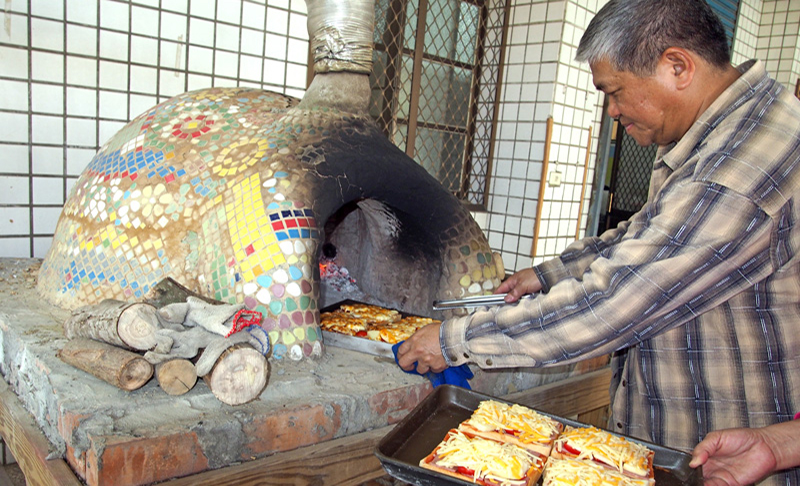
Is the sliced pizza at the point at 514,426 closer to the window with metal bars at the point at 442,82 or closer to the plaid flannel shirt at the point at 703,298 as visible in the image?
the plaid flannel shirt at the point at 703,298

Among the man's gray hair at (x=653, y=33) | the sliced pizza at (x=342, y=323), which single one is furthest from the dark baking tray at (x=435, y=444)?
the man's gray hair at (x=653, y=33)

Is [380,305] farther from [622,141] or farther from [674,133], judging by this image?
[622,141]

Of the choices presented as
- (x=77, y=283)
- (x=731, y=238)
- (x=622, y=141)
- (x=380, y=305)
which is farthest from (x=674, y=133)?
(x=622, y=141)

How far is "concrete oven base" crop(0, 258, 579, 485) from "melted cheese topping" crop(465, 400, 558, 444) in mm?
494

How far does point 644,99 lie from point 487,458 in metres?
1.10

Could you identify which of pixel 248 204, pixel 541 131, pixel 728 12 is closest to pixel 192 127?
pixel 248 204

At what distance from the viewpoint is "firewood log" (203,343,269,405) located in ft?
6.04

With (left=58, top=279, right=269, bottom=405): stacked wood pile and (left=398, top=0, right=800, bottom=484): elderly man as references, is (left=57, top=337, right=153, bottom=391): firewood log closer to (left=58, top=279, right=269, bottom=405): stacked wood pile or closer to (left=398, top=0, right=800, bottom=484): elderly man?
(left=58, top=279, right=269, bottom=405): stacked wood pile

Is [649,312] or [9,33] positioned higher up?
[9,33]

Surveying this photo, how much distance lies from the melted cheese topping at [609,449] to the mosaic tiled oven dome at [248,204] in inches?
42.1

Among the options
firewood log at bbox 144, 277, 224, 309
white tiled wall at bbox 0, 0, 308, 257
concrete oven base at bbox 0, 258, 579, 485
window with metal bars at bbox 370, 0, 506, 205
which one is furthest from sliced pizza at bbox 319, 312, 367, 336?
window with metal bars at bbox 370, 0, 506, 205

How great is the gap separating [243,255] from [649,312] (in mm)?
1491

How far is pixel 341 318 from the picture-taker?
294cm

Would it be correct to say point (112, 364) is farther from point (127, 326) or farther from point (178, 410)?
point (178, 410)
